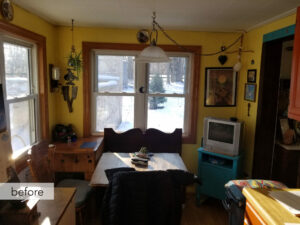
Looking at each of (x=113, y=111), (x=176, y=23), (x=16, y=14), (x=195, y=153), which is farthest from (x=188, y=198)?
(x=16, y=14)

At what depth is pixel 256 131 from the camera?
111 inches

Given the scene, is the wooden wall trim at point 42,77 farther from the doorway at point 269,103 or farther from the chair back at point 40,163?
the doorway at point 269,103

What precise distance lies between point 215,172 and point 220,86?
117 centimetres

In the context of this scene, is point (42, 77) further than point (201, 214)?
No

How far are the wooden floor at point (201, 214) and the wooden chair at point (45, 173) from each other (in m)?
0.28

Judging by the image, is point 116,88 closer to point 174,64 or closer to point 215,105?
point 174,64

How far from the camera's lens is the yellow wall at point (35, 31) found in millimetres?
2000

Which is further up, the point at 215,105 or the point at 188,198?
the point at 215,105

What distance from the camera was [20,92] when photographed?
2.48 m

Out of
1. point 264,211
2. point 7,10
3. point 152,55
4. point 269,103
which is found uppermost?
point 7,10

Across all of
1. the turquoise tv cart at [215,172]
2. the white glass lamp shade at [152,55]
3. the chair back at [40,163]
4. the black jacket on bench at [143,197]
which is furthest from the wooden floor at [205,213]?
the white glass lamp shade at [152,55]

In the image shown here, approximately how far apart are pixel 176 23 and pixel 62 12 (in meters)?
1.31

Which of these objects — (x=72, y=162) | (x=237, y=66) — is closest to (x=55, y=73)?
(x=72, y=162)

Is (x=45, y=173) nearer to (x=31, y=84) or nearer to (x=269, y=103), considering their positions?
(x=31, y=84)
